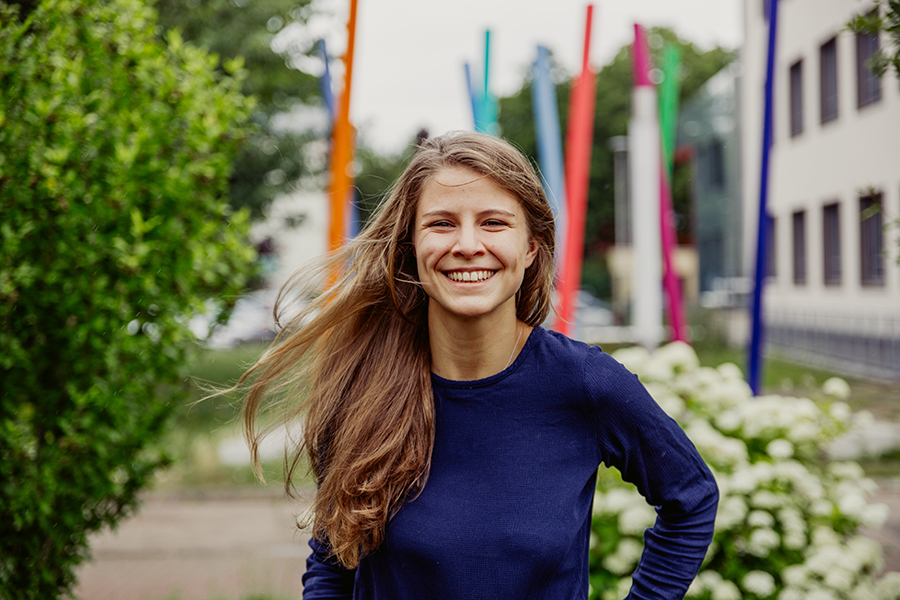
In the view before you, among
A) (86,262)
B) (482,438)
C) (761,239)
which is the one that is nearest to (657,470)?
(482,438)

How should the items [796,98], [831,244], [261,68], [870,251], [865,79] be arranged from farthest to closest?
1. [796,98]
2. [831,244]
3. [870,251]
4. [865,79]
5. [261,68]

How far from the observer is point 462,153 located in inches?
73.3

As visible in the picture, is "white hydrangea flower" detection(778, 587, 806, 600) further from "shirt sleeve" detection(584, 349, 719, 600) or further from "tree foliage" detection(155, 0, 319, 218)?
"tree foliage" detection(155, 0, 319, 218)

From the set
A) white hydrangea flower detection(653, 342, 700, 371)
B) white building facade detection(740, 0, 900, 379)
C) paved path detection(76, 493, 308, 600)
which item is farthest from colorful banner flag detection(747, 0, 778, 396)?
white building facade detection(740, 0, 900, 379)

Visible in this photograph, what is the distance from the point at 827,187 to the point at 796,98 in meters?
2.79

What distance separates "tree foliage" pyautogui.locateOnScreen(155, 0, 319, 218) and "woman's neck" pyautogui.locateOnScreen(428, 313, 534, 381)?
9475 mm

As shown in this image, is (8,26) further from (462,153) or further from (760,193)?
(760,193)

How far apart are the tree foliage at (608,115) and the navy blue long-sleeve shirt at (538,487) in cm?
3891

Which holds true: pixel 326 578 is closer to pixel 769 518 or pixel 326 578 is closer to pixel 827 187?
pixel 769 518

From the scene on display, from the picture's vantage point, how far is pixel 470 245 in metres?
1.81

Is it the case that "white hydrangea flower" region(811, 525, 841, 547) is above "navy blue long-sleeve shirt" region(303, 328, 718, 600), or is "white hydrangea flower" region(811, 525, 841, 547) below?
below

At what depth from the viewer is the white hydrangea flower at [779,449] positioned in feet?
12.6

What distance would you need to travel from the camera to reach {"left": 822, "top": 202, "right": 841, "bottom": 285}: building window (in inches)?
665

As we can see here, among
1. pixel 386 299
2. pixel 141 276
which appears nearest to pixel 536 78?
pixel 141 276
